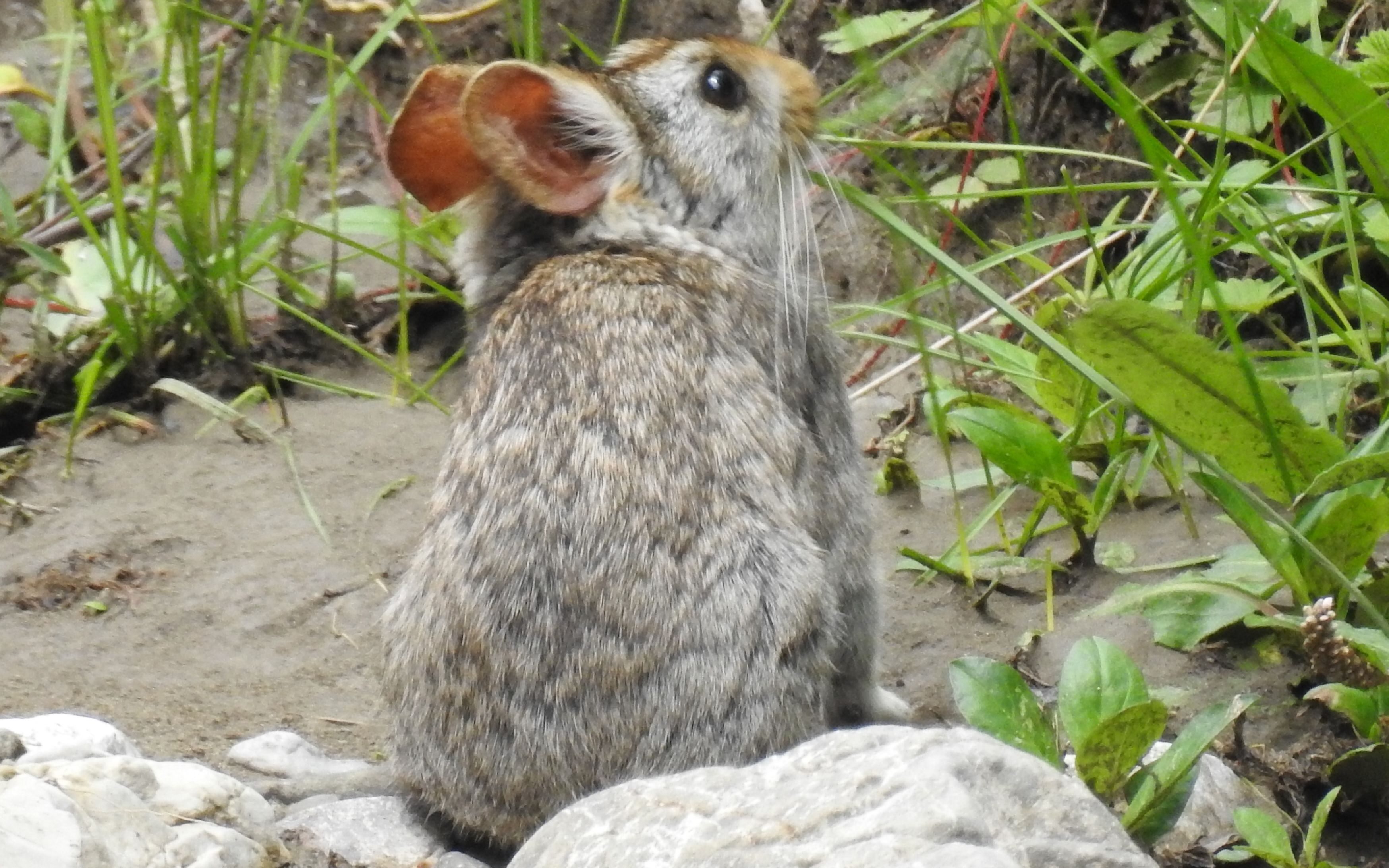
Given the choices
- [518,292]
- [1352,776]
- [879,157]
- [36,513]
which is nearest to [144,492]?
[36,513]

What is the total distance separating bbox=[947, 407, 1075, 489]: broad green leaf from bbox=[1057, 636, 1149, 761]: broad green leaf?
0.82 meters

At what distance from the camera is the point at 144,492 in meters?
4.56

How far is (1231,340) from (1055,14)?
2444 millimetres

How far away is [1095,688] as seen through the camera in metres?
2.55

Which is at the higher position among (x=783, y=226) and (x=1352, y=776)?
(x=783, y=226)

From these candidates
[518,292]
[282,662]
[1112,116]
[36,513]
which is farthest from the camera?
[1112,116]

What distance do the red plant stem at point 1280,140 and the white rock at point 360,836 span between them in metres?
2.60

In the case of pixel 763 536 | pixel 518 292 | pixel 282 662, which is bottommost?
pixel 282 662

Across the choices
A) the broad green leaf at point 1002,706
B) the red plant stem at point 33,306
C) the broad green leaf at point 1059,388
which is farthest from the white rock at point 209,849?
the red plant stem at point 33,306

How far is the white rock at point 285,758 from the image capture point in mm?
3180

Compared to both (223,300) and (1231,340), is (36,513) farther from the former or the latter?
(1231,340)

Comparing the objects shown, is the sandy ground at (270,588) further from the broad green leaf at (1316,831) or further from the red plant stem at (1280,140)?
the red plant stem at (1280,140)

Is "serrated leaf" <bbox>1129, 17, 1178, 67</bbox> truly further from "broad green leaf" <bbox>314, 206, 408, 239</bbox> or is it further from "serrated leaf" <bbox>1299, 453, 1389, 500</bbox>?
"broad green leaf" <bbox>314, 206, 408, 239</bbox>

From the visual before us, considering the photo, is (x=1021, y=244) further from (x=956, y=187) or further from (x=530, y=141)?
(x=530, y=141)
